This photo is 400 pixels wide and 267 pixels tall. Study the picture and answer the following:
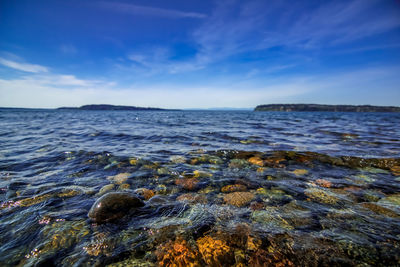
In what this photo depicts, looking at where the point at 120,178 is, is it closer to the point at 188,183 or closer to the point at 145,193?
the point at 145,193

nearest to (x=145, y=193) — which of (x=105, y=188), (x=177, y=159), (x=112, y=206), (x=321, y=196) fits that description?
(x=112, y=206)

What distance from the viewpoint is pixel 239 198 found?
3752mm

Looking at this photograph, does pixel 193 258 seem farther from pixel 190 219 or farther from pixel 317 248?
pixel 317 248

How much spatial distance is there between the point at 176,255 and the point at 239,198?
1901 mm

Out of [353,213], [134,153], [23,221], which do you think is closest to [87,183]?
[23,221]

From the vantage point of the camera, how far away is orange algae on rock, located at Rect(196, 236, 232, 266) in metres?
2.19

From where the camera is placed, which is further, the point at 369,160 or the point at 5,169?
the point at 369,160

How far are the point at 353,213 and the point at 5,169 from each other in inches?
356

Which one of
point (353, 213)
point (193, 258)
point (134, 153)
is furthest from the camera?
point (134, 153)

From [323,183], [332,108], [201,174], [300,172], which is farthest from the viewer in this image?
[332,108]

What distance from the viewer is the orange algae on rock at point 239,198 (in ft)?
11.7

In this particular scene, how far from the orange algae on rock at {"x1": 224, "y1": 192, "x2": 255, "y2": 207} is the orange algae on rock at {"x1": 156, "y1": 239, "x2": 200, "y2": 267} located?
1.46 metres

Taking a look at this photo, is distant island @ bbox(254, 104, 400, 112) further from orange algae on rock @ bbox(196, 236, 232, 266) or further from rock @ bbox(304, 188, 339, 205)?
orange algae on rock @ bbox(196, 236, 232, 266)

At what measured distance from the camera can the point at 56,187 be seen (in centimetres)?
420
